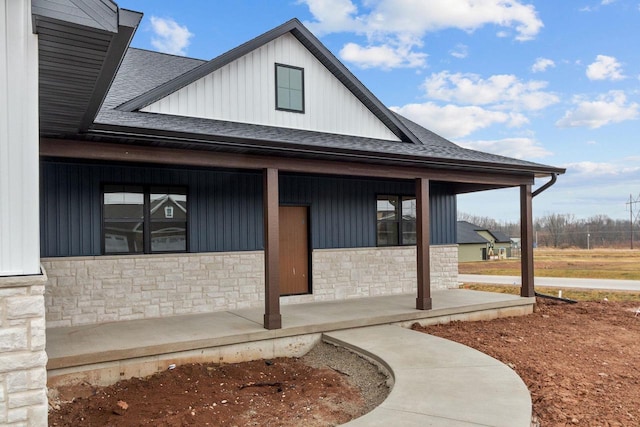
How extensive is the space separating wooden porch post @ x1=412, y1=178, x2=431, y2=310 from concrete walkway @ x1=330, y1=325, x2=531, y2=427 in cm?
134

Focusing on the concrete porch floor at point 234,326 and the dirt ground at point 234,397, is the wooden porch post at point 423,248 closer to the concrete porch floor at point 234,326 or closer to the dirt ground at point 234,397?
the concrete porch floor at point 234,326

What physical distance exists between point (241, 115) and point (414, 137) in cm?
382

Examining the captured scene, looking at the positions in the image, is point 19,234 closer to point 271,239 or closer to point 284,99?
point 271,239

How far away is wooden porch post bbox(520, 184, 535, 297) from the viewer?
931 centimetres

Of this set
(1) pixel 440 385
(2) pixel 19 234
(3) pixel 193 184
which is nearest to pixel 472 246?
(3) pixel 193 184

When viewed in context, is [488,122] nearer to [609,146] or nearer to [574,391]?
[609,146]

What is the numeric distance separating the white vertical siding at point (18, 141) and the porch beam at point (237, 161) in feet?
7.62

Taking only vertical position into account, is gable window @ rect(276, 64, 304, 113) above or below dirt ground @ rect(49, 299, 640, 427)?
above

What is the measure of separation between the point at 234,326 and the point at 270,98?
4.44 metres

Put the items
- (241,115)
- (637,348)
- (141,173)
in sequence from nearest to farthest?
1. (637,348)
2. (141,173)
3. (241,115)

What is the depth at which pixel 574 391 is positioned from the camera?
15.9 feet

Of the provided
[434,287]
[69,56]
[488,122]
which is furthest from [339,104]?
[488,122]

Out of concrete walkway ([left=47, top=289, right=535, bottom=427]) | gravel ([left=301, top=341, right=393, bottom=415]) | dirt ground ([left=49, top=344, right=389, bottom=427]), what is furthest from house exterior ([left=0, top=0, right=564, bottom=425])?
dirt ground ([left=49, top=344, right=389, bottom=427])

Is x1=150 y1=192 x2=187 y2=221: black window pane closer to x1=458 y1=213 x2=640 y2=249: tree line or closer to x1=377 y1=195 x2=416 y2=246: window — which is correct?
x1=377 y1=195 x2=416 y2=246: window
